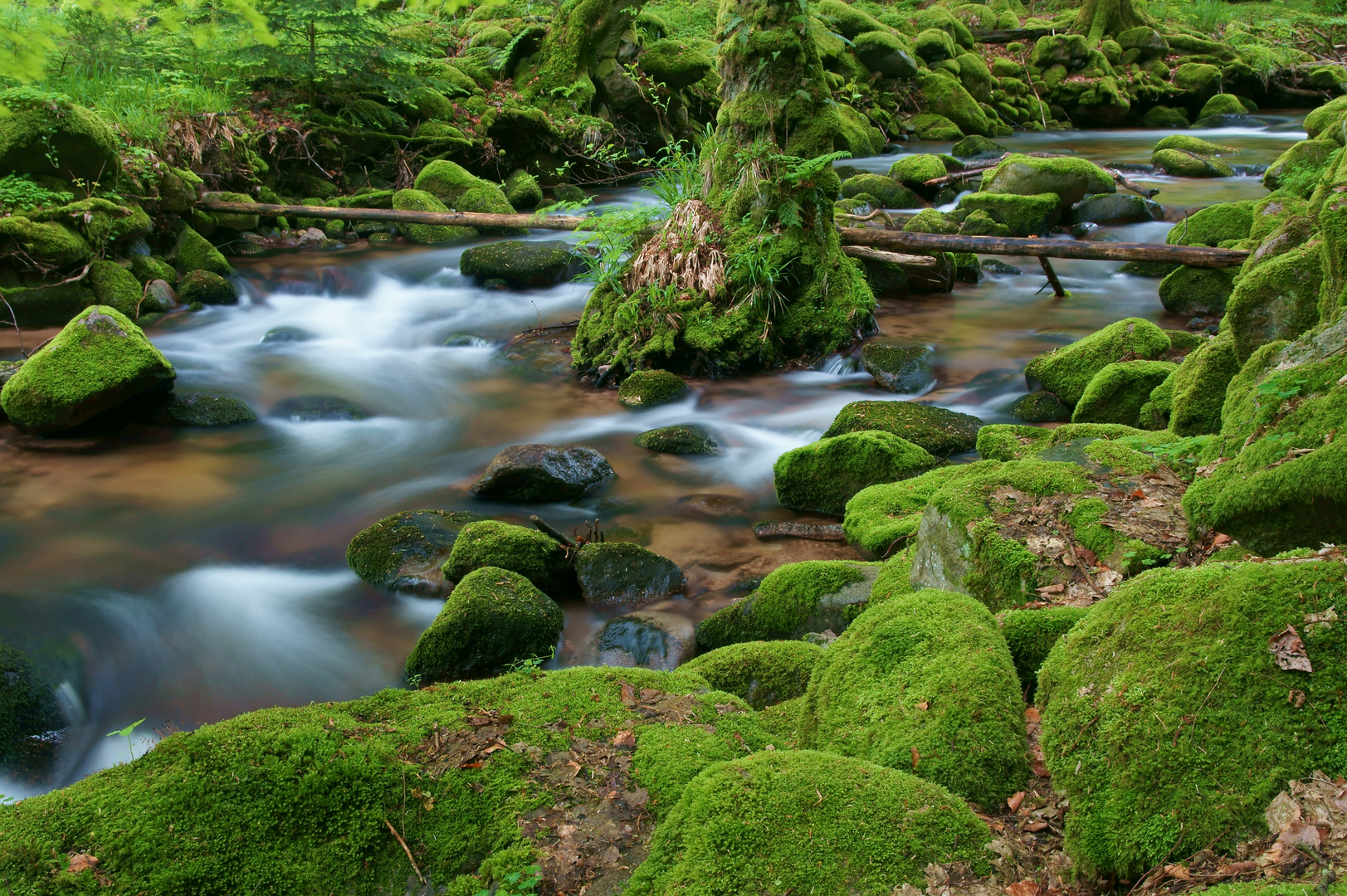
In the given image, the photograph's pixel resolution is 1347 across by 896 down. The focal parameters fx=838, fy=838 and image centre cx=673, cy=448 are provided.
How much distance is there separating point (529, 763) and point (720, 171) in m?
7.63

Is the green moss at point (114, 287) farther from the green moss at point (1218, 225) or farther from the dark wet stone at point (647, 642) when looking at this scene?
the green moss at point (1218, 225)

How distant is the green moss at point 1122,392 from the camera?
20.3 ft

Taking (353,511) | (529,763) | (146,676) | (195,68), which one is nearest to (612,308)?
(353,511)

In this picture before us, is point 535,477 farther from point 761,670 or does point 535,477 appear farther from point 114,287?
point 114,287

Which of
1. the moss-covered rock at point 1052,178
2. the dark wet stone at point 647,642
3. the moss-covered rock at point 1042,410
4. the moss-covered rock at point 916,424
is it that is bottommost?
the dark wet stone at point 647,642

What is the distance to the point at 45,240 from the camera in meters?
9.95

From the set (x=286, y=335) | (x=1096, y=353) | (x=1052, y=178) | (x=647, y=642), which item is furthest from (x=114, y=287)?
(x=1052, y=178)

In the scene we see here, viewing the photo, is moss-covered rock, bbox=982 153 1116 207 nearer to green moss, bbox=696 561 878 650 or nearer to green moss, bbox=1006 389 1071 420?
green moss, bbox=1006 389 1071 420

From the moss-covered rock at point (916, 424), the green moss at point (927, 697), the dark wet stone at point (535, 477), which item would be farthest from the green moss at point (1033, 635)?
the dark wet stone at point (535, 477)

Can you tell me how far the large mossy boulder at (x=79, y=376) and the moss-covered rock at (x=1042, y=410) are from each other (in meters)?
7.95

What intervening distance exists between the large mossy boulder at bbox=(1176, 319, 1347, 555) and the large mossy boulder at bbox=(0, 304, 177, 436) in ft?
26.9

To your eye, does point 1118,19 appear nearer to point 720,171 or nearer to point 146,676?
point 720,171

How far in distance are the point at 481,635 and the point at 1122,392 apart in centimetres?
494

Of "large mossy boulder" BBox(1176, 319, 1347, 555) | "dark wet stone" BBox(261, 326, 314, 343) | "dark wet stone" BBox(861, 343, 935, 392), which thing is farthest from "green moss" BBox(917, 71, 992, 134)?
"large mossy boulder" BBox(1176, 319, 1347, 555)
